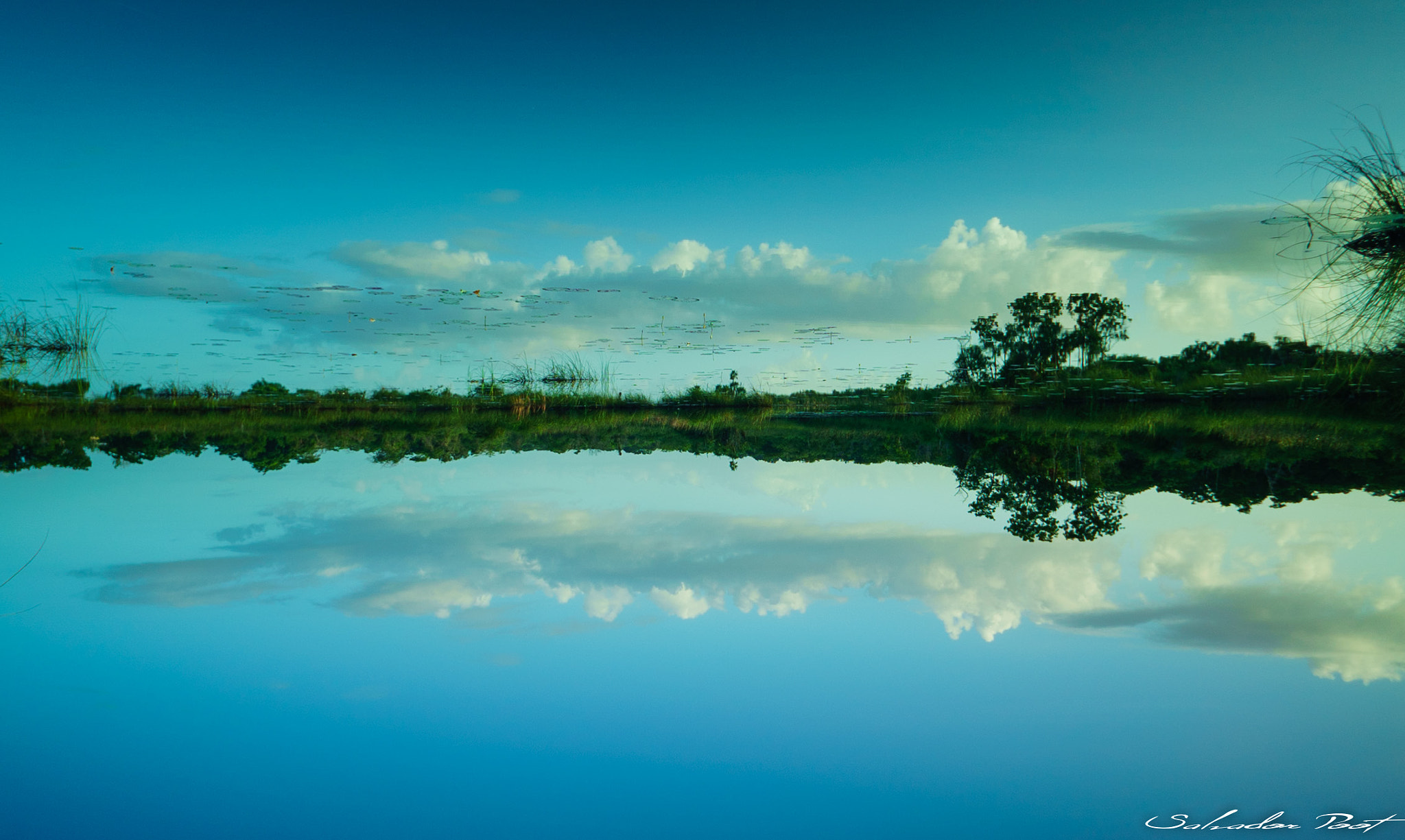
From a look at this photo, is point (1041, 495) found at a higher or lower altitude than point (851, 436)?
lower

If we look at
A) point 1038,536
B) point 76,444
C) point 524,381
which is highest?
point 524,381

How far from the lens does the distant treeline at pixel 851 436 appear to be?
4.27 metres

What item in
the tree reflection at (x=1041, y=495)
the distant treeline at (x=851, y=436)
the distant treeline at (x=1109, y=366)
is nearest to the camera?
the tree reflection at (x=1041, y=495)

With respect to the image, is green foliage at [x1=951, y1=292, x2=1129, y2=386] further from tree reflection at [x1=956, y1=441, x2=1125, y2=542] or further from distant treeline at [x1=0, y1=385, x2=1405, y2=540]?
tree reflection at [x1=956, y1=441, x2=1125, y2=542]

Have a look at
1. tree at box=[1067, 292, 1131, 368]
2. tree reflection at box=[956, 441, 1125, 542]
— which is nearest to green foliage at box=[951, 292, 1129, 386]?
tree at box=[1067, 292, 1131, 368]

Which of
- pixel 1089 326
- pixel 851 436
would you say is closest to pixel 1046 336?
pixel 1089 326

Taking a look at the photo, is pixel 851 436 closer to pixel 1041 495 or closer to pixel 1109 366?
pixel 1041 495

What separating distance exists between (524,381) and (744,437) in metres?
7.94

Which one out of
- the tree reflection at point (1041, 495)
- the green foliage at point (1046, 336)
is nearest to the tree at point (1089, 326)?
the green foliage at point (1046, 336)

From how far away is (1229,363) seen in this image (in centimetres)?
1513

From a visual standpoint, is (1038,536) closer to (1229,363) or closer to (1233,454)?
(1233,454)

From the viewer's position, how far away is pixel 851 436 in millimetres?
9055

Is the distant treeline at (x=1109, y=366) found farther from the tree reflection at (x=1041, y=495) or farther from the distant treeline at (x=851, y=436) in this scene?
the tree reflection at (x=1041, y=495)

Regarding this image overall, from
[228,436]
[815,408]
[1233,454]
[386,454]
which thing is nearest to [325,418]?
[228,436]
